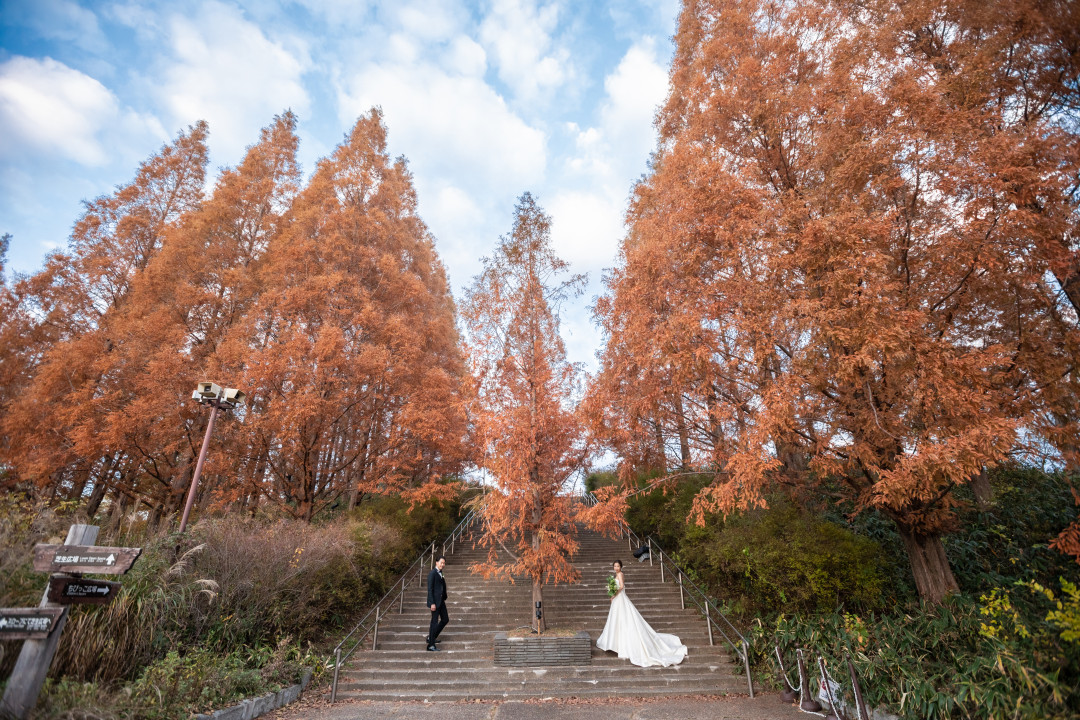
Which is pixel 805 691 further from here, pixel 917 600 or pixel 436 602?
pixel 436 602

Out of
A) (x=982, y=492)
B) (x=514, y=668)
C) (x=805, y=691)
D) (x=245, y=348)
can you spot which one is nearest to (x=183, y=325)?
(x=245, y=348)

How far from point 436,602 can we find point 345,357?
6214 mm

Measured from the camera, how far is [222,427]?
38.8 ft

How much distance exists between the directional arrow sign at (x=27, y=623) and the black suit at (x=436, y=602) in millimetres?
5170

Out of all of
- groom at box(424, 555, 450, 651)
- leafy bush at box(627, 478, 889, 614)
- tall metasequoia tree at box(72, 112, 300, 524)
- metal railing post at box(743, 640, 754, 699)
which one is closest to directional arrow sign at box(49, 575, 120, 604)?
groom at box(424, 555, 450, 651)

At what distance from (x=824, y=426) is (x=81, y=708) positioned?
9.35 meters

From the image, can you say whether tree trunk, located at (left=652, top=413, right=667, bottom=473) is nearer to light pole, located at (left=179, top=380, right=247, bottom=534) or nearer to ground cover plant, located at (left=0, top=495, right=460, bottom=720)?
ground cover plant, located at (left=0, top=495, right=460, bottom=720)

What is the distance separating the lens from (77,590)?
4691 mm

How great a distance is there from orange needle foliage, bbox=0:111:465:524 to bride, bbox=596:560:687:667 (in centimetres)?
504

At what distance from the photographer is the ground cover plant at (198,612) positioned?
501 cm

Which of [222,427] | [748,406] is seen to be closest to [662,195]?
[748,406]

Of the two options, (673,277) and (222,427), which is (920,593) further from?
(222,427)

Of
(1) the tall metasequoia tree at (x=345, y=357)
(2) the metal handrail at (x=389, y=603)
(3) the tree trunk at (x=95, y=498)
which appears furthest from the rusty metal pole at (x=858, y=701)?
(3) the tree trunk at (x=95, y=498)

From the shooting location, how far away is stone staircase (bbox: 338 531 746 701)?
7.34 m
